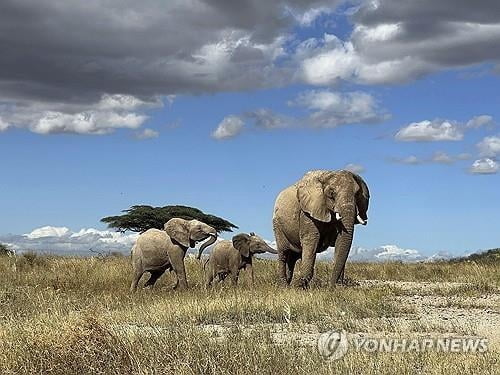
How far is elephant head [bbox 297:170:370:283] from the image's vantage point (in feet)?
53.6

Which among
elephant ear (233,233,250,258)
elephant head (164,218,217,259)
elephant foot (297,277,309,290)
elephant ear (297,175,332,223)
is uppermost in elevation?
elephant ear (297,175,332,223)

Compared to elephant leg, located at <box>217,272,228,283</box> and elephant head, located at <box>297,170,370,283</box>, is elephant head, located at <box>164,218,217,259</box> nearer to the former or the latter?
elephant leg, located at <box>217,272,228,283</box>

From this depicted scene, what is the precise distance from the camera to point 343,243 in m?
16.6

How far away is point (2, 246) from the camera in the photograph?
41719 mm

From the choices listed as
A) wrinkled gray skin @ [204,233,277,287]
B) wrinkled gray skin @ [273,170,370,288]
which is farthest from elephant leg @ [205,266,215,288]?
wrinkled gray skin @ [273,170,370,288]

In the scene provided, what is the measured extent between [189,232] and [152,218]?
30075 millimetres

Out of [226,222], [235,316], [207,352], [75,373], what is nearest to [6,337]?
[75,373]

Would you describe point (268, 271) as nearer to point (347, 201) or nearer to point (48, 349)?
point (347, 201)

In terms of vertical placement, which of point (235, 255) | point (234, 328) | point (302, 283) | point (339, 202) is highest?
point (339, 202)

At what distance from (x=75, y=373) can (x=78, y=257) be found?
66.8 ft

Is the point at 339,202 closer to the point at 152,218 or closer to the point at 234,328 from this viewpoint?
the point at 234,328

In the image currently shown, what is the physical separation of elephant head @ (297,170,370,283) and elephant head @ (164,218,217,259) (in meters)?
2.62

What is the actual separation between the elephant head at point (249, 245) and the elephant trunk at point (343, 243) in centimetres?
342

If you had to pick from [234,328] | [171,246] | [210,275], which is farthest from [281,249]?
[234,328]
